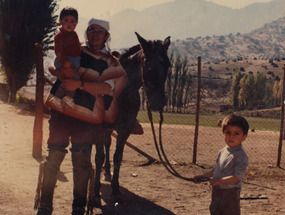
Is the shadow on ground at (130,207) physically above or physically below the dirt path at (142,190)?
below

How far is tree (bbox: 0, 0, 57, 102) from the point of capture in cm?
2070

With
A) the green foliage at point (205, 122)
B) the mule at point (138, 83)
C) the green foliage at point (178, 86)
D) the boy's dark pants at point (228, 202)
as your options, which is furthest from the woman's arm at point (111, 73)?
the green foliage at point (178, 86)

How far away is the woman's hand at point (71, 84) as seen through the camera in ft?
11.7

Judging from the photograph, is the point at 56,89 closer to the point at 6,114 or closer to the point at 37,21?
the point at 6,114

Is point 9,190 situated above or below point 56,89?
below

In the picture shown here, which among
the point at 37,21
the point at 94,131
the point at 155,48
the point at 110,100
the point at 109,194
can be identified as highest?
the point at 37,21

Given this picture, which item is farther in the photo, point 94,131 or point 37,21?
point 37,21

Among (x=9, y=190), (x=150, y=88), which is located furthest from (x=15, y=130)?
(x=150, y=88)

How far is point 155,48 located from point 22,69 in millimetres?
18609

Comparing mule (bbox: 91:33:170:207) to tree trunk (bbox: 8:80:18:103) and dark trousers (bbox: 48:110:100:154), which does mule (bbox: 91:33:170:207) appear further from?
tree trunk (bbox: 8:80:18:103)

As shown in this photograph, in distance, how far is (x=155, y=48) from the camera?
15.6 feet

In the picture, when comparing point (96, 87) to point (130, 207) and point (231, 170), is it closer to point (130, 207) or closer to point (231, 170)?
point (231, 170)

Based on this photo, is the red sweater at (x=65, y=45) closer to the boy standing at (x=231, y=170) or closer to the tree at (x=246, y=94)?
the boy standing at (x=231, y=170)

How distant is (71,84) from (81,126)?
50 centimetres
